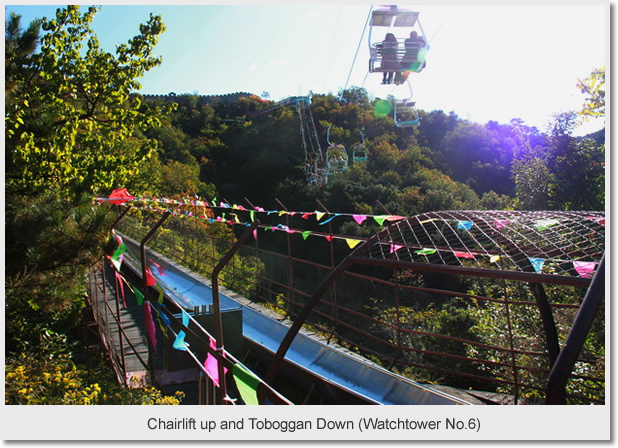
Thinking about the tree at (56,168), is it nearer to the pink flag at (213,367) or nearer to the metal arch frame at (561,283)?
the pink flag at (213,367)

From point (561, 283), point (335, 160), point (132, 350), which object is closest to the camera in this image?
point (561, 283)

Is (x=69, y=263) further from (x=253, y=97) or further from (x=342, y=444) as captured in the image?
(x=253, y=97)

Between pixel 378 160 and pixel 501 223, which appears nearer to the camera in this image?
pixel 501 223

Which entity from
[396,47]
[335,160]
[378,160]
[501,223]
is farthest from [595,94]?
[378,160]

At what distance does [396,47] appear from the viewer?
831cm

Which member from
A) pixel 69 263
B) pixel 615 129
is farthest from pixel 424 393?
pixel 69 263

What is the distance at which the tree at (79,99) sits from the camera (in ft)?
18.1

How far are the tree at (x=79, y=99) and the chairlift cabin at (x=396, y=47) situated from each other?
370cm

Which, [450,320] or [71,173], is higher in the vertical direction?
[71,173]

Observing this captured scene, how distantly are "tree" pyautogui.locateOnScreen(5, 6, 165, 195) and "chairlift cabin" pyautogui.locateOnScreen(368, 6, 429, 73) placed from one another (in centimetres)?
370

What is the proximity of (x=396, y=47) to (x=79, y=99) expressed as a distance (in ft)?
17.6

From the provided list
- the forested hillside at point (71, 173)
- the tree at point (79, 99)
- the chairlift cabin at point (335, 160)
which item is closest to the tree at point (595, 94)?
the forested hillside at point (71, 173)

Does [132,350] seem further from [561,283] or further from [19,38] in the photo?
[561,283]

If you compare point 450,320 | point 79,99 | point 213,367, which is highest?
point 79,99
